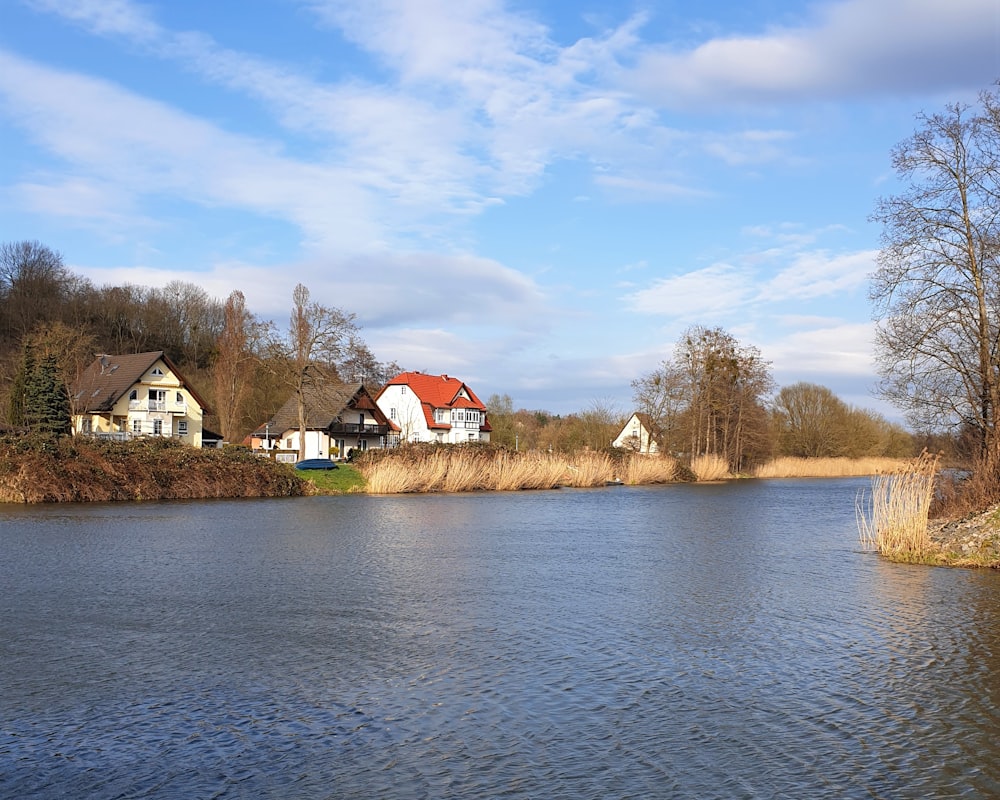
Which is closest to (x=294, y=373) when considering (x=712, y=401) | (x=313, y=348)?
(x=313, y=348)

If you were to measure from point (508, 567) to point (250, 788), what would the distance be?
9641mm

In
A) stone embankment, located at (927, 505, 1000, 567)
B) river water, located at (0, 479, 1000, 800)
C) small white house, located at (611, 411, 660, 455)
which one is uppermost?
small white house, located at (611, 411, 660, 455)


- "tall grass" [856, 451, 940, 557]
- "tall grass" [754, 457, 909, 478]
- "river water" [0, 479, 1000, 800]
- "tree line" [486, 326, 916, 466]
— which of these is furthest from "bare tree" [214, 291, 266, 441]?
"tall grass" [856, 451, 940, 557]

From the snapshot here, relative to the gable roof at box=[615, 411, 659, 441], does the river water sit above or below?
below

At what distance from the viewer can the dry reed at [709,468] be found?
174 feet

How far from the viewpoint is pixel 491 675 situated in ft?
26.2

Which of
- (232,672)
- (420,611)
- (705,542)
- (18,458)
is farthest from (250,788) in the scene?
(18,458)

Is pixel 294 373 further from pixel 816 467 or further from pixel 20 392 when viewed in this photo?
pixel 816 467

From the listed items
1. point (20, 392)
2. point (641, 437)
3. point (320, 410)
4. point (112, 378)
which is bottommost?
point (641, 437)

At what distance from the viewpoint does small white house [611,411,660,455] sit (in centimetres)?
5588

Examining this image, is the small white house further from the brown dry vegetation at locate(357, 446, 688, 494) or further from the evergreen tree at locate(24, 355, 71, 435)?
the evergreen tree at locate(24, 355, 71, 435)

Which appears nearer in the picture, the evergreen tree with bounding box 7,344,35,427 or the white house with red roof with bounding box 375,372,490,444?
the evergreen tree with bounding box 7,344,35,427

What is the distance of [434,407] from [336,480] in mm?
44365

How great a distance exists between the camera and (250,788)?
536cm
